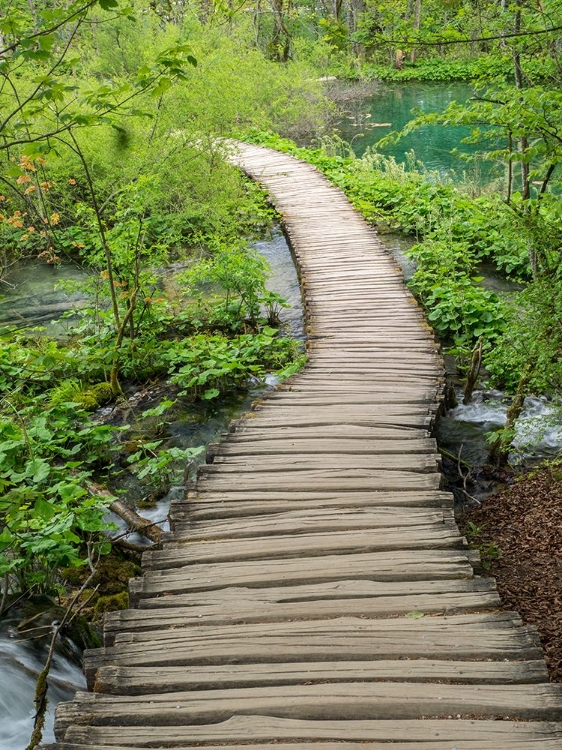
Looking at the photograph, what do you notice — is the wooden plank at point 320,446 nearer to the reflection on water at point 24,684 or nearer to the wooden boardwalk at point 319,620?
the wooden boardwalk at point 319,620

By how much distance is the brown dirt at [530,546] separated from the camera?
3953mm

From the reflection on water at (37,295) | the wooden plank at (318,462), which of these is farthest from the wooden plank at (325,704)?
the reflection on water at (37,295)

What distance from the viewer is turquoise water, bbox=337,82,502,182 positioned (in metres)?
17.1

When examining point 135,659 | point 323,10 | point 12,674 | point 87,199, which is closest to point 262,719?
point 135,659

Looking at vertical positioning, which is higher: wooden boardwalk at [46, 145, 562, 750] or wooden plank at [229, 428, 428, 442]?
wooden boardwalk at [46, 145, 562, 750]

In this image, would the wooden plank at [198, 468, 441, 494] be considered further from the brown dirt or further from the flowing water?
the flowing water

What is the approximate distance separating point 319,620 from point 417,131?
2174 cm

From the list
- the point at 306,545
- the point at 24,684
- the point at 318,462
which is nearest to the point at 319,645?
the point at 306,545

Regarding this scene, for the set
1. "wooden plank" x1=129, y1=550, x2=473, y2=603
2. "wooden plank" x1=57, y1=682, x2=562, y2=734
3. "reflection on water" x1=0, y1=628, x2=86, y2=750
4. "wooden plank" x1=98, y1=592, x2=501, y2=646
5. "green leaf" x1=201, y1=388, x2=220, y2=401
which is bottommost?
"green leaf" x1=201, y1=388, x2=220, y2=401

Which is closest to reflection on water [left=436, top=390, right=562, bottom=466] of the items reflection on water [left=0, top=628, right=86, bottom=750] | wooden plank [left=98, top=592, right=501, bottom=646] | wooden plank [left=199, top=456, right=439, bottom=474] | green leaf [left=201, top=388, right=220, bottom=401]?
wooden plank [left=199, top=456, right=439, bottom=474]

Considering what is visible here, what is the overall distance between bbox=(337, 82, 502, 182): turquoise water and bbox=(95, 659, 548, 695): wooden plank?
11.8m

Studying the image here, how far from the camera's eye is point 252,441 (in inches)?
204

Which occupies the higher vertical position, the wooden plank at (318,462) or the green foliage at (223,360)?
the wooden plank at (318,462)

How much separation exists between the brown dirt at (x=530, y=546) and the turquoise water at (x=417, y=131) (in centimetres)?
928
